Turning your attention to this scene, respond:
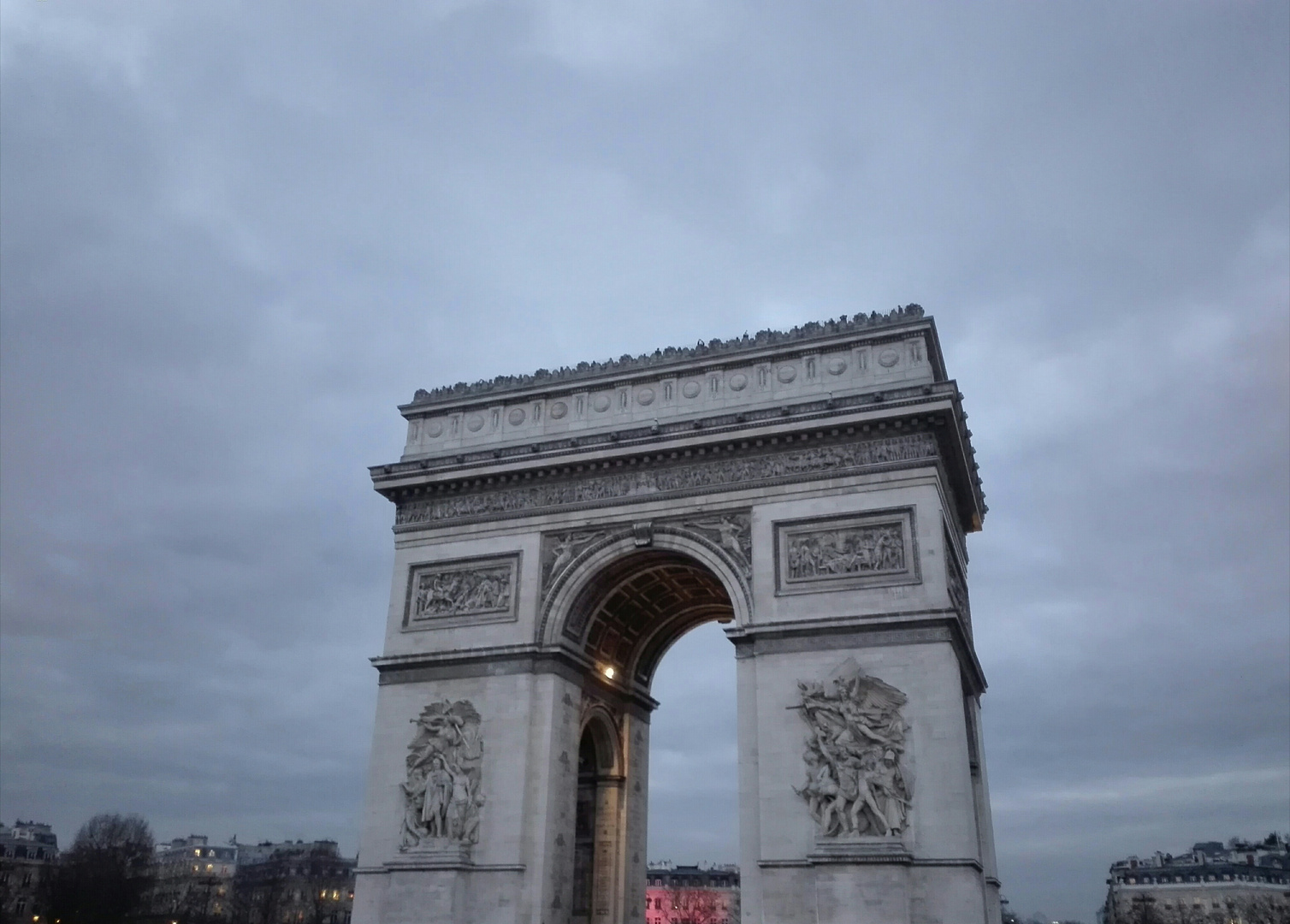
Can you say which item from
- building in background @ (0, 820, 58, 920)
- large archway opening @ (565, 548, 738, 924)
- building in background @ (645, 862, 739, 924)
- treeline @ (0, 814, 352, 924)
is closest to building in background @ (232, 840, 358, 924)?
treeline @ (0, 814, 352, 924)

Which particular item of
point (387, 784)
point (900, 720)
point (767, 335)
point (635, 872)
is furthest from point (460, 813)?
point (767, 335)

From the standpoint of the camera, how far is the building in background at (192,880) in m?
78.0

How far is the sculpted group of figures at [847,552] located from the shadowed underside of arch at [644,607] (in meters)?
2.35

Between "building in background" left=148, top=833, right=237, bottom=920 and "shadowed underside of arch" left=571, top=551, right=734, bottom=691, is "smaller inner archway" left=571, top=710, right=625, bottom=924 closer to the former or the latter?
"shadowed underside of arch" left=571, top=551, right=734, bottom=691

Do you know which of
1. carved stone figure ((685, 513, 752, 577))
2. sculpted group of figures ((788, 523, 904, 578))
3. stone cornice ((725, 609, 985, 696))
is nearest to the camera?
stone cornice ((725, 609, 985, 696))

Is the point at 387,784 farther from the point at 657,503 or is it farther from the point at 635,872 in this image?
the point at 657,503

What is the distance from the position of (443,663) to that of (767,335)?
33.4 ft

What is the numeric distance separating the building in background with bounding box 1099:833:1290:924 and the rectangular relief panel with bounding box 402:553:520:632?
73.4 metres

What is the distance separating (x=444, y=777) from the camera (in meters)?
22.3

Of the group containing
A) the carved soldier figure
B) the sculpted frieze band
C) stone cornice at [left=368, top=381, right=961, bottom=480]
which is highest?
stone cornice at [left=368, top=381, right=961, bottom=480]

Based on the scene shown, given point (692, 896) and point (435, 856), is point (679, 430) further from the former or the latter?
point (692, 896)

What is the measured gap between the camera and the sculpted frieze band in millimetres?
22062

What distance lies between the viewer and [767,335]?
962 inches

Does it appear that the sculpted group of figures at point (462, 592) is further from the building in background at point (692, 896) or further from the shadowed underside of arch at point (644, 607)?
the building in background at point (692, 896)
